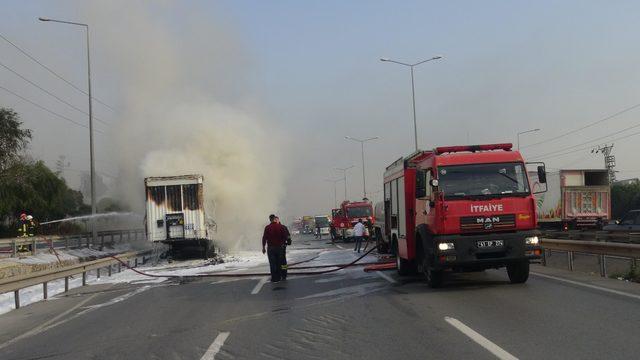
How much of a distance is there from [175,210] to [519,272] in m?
16.8

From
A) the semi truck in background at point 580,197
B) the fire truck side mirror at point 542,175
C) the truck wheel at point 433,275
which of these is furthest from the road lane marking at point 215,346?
the semi truck in background at point 580,197

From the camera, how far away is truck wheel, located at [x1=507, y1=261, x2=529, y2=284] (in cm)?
1223

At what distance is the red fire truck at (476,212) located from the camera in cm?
1155

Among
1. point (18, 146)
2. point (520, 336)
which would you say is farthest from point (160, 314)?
point (18, 146)

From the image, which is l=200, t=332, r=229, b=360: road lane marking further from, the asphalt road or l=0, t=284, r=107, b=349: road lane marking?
l=0, t=284, r=107, b=349: road lane marking

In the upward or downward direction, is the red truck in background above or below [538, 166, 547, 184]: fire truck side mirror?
below

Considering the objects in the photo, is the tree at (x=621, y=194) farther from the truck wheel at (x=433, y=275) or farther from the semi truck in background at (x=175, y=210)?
the truck wheel at (x=433, y=275)

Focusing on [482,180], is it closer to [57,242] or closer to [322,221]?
[57,242]

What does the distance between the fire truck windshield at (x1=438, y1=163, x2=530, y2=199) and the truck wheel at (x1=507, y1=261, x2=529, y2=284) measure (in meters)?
1.49

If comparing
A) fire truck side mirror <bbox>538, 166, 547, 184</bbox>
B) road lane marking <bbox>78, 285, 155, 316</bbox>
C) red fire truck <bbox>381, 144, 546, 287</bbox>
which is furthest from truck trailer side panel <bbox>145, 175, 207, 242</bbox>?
fire truck side mirror <bbox>538, 166, 547, 184</bbox>

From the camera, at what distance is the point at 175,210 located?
2586 cm

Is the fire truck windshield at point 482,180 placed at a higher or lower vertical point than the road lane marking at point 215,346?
higher

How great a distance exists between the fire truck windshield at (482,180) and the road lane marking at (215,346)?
5.32 meters

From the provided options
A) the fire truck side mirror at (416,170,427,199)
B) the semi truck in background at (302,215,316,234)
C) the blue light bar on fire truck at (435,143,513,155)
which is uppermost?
the blue light bar on fire truck at (435,143,513,155)
